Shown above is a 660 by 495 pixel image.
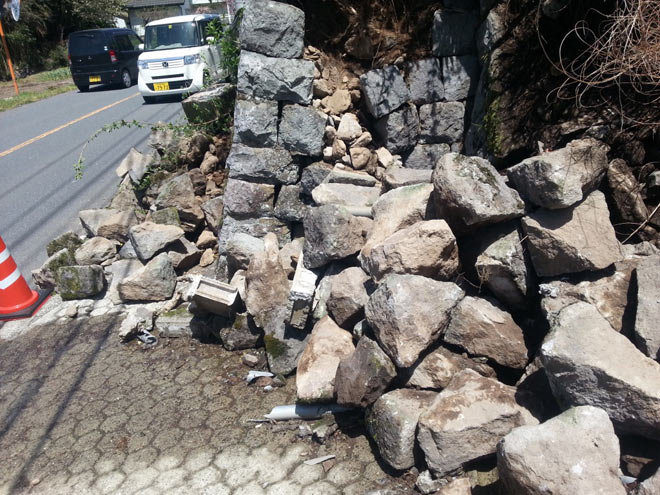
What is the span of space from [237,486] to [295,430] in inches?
20.6

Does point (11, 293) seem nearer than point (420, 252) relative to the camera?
No

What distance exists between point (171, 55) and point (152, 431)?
443 inches

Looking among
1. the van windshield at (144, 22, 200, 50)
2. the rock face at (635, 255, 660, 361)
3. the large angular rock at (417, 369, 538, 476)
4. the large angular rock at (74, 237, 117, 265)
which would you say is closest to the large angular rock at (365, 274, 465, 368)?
the large angular rock at (417, 369, 538, 476)

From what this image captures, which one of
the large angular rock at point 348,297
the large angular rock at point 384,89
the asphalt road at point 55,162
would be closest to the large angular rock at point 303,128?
the large angular rock at point 384,89

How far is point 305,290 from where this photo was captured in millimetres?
3832

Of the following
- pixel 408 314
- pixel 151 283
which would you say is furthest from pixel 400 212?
pixel 151 283

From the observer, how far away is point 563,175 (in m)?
3.07

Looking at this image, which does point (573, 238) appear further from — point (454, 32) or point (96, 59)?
point (96, 59)

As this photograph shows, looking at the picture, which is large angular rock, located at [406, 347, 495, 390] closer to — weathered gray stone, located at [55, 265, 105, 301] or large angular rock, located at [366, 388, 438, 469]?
large angular rock, located at [366, 388, 438, 469]

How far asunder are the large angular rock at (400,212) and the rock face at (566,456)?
1600mm

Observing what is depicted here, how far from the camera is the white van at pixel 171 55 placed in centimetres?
1256

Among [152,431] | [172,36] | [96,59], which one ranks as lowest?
[152,431]

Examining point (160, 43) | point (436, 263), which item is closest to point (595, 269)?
point (436, 263)

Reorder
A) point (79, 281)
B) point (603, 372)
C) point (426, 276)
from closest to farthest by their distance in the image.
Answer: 1. point (603, 372)
2. point (426, 276)
3. point (79, 281)
